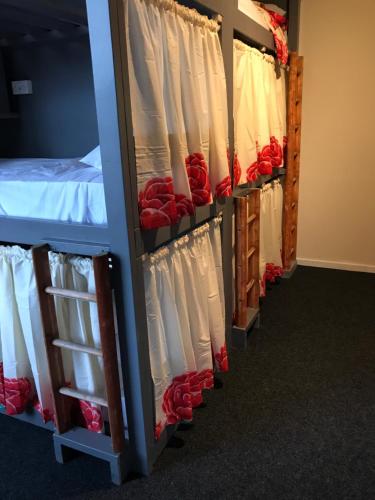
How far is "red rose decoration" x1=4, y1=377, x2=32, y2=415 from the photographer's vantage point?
189 cm

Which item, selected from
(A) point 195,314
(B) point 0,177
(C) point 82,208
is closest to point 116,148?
(C) point 82,208

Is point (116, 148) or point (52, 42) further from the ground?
point (52, 42)

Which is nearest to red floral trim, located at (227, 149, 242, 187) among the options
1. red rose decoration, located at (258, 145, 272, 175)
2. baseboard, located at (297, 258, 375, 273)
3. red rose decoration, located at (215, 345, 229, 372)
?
red rose decoration, located at (258, 145, 272, 175)

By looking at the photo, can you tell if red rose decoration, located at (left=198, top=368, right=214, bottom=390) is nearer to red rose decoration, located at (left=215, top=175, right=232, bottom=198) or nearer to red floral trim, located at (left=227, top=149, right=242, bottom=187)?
red rose decoration, located at (left=215, top=175, right=232, bottom=198)

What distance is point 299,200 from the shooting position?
12.7 ft

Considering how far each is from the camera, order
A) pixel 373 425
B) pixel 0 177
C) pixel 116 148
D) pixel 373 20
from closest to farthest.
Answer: pixel 116 148 < pixel 0 177 < pixel 373 425 < pixel 373 20

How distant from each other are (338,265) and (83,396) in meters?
2.92

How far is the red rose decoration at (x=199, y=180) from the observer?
1.81 m

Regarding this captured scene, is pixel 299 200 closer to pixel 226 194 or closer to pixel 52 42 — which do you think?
pixel 226 194

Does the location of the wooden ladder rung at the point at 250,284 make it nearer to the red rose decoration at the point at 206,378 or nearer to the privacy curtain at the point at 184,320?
the privacy curtain at the point at 184,320

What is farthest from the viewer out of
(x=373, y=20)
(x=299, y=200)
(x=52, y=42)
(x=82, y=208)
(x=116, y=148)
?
(x=299, y=200)

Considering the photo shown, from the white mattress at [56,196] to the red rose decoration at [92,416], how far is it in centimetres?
83

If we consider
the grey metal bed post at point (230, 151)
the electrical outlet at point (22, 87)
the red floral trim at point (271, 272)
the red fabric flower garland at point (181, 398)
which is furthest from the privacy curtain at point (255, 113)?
the electrical outlet at point (22, 87)

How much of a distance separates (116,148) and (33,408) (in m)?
1.36
